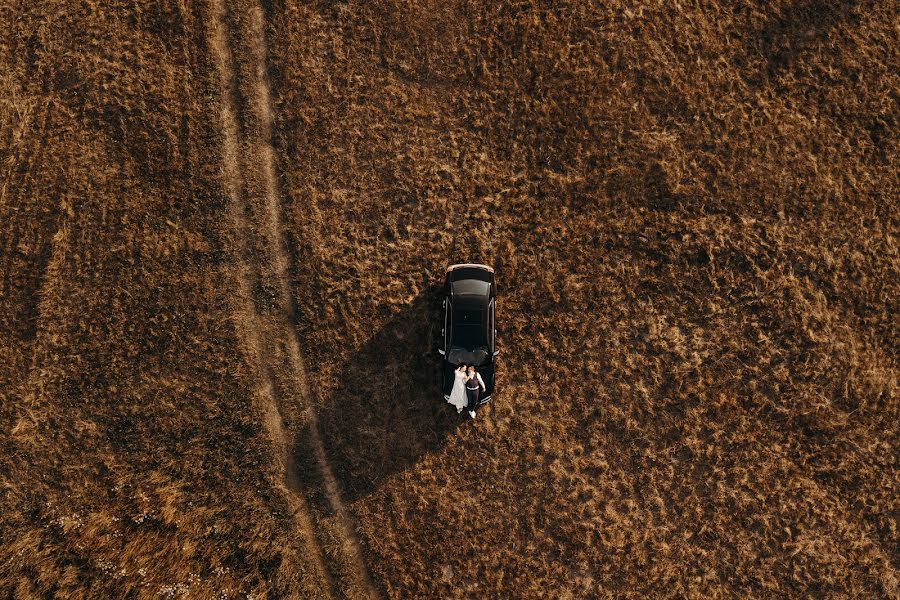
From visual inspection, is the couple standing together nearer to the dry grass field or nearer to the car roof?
the dry grass field

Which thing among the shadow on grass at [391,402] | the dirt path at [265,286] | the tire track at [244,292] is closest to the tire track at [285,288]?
the dirt path at [265,286]

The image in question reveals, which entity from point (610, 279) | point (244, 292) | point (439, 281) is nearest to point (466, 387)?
point (439, 281)

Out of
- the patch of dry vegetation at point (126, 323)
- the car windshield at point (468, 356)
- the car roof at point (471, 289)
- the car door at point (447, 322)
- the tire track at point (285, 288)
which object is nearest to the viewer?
the car roof at point (471, 289)

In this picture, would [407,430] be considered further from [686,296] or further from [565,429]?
[686,296]

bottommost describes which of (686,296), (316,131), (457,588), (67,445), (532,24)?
(457,588)

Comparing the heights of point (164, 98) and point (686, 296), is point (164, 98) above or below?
above

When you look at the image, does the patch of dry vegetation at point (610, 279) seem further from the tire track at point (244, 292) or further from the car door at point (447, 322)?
the tire track at point (244, 292)

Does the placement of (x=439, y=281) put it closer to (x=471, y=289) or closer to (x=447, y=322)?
(x=447, y=322)

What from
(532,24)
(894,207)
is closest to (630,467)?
(894,207)
